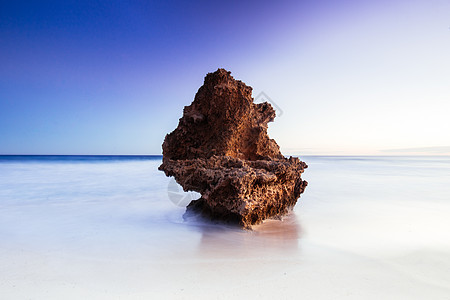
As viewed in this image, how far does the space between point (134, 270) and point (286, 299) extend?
58.0 inches

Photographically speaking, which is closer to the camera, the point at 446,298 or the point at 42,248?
the point at 446,298

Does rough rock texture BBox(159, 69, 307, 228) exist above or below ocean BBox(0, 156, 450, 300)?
above

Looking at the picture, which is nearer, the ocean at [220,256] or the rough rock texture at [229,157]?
the ocean at [220,256]

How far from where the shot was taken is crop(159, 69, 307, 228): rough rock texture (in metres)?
Answer: 3.49

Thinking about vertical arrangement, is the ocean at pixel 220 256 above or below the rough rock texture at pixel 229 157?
below

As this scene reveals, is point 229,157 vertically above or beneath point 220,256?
above

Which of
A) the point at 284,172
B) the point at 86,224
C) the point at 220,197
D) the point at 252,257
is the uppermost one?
the point at 284,172

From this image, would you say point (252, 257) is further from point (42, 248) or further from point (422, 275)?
point (42, 248)

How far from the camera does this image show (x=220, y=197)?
354 centimetres

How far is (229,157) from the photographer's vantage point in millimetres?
3859

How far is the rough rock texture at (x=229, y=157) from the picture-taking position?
349 cm

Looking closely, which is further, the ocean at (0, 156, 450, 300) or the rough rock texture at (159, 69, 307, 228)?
the rough rock texture at (159, 69, 307, 228)

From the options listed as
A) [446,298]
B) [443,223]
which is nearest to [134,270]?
[446,298]

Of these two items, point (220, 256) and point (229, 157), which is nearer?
point (220, 256)
